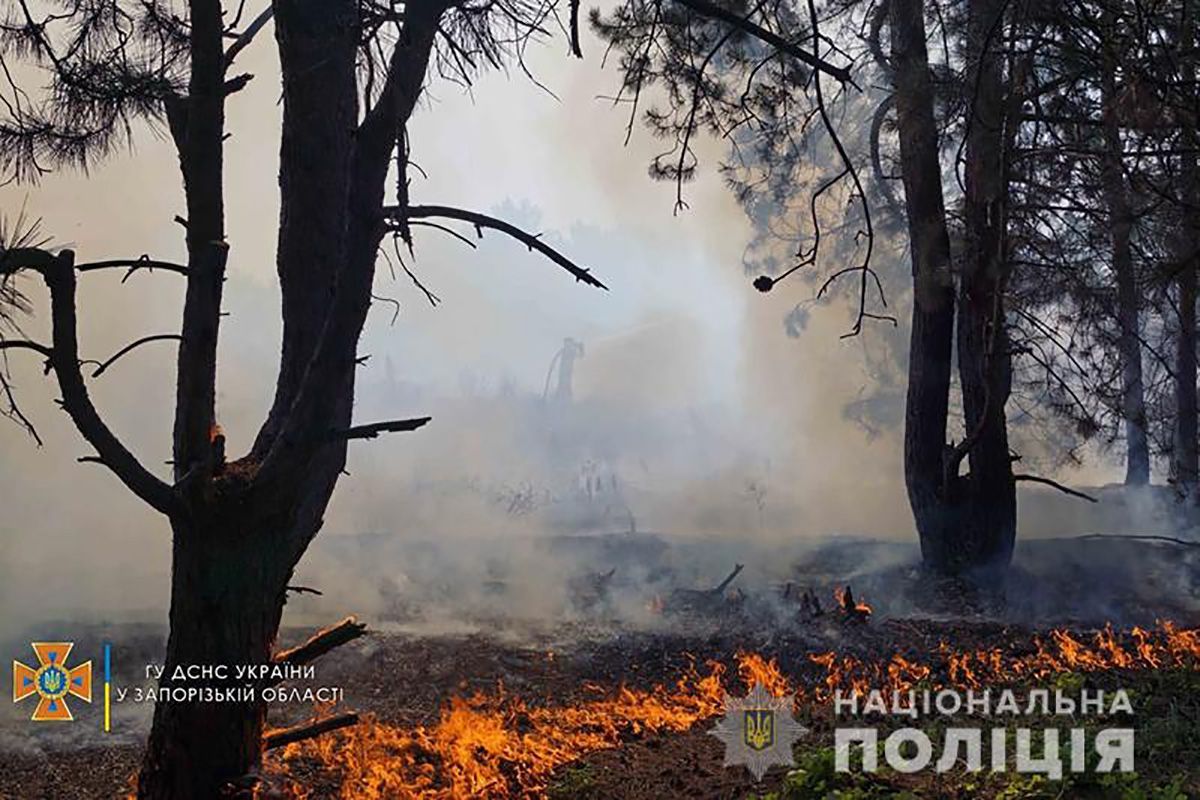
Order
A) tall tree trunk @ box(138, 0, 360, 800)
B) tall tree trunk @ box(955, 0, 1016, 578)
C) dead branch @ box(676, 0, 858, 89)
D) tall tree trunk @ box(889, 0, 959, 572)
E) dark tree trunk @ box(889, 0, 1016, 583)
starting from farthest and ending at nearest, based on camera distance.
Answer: tall tree trunk @ box(889, 0, 959, 572) → dark tree trunk @ box(889, 0, 1016, 583) → tall tree trunk @ box(955, 0, 1016, 578) → tall tree trunk @ box(138, 0, 360, 800) → dead branch @ box(676, 0, 858, 89)

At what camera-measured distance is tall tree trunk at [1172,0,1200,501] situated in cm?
430

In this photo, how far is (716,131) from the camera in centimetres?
416

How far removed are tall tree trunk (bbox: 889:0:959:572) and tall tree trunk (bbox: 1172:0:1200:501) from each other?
6.50ft

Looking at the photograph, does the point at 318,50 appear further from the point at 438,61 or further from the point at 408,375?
the point at 408,375

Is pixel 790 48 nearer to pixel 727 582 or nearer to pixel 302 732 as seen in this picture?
pixel 302 732

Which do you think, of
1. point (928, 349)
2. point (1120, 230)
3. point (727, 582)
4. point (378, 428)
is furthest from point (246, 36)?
point (928, 349)

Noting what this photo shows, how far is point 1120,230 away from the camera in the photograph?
19.2 feet

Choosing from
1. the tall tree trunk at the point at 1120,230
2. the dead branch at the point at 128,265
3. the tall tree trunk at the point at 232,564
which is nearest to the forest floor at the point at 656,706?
the tall tree trunk at the point at 232,564

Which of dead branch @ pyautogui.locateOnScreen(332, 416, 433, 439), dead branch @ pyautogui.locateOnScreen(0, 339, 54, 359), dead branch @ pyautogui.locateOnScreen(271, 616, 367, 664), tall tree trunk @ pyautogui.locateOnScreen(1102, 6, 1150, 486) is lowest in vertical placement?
dead branch @ pyautogui.locateOnScreen(271, 616, 367, 664)

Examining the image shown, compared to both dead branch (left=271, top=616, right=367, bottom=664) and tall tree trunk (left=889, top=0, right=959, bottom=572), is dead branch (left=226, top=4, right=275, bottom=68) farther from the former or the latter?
tall tree trunk (left=889, top=0, right=959, bottom=572)

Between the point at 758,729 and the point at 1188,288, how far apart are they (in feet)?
13.4

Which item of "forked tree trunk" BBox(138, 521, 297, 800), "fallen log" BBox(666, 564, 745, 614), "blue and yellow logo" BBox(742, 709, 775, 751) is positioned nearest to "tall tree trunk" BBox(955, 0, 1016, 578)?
"fallen log" BBox(666, 564, 745, 614)

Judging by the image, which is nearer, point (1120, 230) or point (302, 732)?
point (302, 732)

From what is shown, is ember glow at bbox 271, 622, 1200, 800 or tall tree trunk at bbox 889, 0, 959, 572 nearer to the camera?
ember glow at bbox 271, 622, 1200, 800
